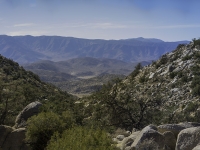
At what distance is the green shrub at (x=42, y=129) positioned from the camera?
57.1 ft

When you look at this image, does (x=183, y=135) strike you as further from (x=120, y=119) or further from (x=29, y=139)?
(x=120, y=119)

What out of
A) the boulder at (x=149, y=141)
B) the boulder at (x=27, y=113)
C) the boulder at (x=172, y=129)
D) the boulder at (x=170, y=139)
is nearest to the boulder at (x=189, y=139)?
the boulder at (x=149, y=141)

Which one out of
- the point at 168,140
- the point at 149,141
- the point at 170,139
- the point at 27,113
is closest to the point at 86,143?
the point at 149,141

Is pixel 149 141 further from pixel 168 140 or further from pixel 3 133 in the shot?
pixel 3 133

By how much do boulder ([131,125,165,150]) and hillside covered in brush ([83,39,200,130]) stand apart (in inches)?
400

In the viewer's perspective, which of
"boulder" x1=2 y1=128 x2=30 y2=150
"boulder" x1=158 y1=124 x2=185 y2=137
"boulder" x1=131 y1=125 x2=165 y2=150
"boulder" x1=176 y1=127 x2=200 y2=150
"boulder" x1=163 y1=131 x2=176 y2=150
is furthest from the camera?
"boulder" x1=2 y1=128 x2=30 y2=150

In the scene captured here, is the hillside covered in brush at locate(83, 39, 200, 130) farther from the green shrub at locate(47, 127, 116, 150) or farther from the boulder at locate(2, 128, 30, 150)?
the green shrub at locate(47, 127, 116, 150)

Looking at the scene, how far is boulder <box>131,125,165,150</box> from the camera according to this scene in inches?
484

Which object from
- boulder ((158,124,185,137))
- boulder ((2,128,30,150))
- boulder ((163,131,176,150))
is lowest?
boulder ((2,128,30,150))

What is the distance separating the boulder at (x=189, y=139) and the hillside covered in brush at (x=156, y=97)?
10.6m

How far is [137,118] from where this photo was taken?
24781 millimetres

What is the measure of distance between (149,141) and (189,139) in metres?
1.65

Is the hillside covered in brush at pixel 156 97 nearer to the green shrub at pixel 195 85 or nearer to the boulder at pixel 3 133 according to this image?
the green shrub at pixel 195 85

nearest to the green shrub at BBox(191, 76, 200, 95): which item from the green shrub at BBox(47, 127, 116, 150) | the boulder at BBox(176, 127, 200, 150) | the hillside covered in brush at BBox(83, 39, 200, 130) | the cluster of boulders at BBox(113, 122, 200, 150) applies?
the hillside covered in brush at BBox(83, 39, 200, 130)
